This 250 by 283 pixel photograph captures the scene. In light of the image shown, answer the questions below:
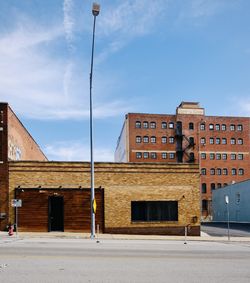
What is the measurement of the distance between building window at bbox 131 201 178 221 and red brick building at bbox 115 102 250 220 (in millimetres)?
58248

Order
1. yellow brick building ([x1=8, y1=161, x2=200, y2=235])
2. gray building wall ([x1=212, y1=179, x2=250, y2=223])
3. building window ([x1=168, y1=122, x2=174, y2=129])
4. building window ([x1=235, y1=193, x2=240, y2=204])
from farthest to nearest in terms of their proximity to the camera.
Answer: building window ([x1=168, y1=122, x2=174, y2=129]) < building window ([x1=235, y1=193, x2=240, y2=204]) < gray building wall ([x1=212, y1=179, x2=250, y2=223]) < yellow brick building ([x1=8, y1=161, x2=200, y2=235])

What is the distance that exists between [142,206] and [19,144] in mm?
11663

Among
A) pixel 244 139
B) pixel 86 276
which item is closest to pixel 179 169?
pixel 86 276

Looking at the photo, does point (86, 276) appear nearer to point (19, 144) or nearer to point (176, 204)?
point (176, 204)

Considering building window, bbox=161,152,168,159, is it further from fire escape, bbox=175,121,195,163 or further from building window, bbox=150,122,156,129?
building window, bbox=150,122,156,129

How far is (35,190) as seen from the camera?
3081cm

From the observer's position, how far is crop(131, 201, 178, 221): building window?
3206cm

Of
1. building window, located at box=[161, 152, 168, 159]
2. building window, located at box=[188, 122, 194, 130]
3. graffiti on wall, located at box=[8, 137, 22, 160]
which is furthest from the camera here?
building window, located at box=[188, 122, 194, 130]

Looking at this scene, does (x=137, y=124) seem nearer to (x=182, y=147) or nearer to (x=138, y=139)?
(x=138, y=139)

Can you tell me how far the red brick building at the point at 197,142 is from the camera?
9269 cm

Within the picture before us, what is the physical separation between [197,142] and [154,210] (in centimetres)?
6549

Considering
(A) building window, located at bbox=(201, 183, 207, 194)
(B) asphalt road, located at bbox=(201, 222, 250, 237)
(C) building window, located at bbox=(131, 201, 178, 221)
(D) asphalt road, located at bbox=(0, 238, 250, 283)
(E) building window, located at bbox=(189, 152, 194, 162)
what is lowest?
(B) asphalt road, located at bbox=(201, 222, 250, 237)

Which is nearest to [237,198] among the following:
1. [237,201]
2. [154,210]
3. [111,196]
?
[237,201]

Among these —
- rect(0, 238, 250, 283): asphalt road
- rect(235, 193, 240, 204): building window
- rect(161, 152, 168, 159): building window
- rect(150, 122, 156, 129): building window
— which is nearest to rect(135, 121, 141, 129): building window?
rect(150, 122, 156, 129): building window
